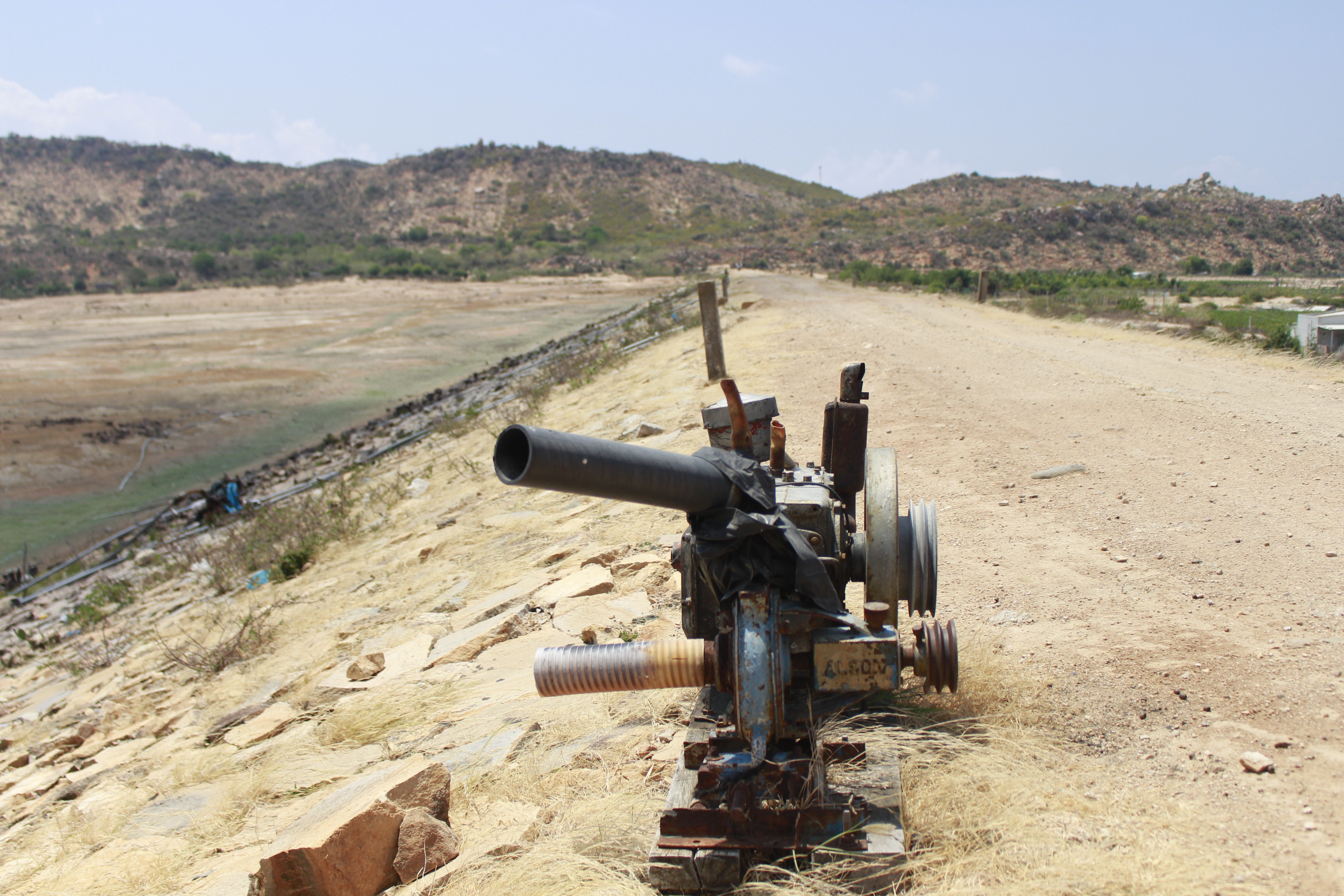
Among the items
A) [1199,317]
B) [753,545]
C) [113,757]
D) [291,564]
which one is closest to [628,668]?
[753,545]

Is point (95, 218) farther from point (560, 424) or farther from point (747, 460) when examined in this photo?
point (747, 460)

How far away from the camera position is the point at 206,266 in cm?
5094

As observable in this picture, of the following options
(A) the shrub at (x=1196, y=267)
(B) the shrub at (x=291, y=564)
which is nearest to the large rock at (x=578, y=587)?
(B) the shrub at (x=291, y=564)

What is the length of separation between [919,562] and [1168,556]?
2628mm

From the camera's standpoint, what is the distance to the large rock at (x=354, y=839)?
282 cm

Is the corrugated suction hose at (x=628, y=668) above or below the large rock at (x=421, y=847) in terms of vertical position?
above

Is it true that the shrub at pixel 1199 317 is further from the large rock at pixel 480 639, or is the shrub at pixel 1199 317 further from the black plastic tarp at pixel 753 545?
the black plastic tarp at pixel 753 545

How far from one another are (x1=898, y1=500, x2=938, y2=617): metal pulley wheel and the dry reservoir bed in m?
12.6

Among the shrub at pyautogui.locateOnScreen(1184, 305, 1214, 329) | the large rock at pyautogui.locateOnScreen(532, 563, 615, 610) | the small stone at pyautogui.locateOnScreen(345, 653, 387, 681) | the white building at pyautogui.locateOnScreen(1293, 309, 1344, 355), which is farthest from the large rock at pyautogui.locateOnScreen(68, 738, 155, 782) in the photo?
the shrub at pyautogui.locateOnScreen(1184, 305, 1214, 329)

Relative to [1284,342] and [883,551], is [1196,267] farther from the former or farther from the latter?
[883,551]

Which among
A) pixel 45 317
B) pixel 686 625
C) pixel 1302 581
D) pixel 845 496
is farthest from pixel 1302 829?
pixel 45 317

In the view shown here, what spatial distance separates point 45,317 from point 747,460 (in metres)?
40.5

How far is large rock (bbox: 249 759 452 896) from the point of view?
2824 millimetres

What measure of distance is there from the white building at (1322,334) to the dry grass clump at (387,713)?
10.7 metres
